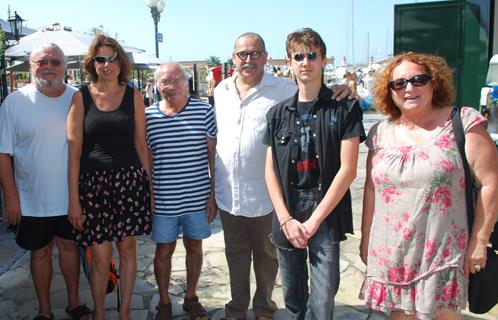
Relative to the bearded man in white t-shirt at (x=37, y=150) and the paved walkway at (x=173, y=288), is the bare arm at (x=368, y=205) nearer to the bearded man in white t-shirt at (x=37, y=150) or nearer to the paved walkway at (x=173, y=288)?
the paved walkway at (x=173, y=288)

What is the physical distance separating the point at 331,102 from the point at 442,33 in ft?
15.5

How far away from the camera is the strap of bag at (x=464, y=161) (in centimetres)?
210

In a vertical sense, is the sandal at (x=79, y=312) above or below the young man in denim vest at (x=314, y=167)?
below

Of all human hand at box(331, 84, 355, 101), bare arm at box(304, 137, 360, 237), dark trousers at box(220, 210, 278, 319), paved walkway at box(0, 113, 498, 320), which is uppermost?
human hand at box(331, 84, 355, 101)

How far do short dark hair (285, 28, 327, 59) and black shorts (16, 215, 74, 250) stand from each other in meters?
2.02

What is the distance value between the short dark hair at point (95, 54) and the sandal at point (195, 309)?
1.71 metres

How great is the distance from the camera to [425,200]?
2.13 m

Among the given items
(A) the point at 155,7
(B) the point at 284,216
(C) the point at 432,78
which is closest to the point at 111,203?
(B) the point at 284,216

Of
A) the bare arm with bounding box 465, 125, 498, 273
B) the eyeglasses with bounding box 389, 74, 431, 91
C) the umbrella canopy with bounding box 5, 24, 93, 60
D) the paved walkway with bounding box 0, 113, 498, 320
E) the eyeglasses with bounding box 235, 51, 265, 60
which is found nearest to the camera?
the bare arm with bounding box 465, 125, 498, 273

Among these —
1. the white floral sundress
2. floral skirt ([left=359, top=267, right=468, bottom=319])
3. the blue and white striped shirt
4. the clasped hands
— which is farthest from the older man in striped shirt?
floral skirt ([left=359, top=267, right=468, bottom=319])

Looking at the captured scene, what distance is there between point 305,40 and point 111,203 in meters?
1.63

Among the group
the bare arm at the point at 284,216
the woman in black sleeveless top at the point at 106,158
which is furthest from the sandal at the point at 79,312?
the bare arm at the point at 284,216

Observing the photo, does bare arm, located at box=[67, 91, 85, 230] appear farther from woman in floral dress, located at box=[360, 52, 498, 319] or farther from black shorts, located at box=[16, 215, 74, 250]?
woman in floral dress, located at box=[360, 52, 498, 319]

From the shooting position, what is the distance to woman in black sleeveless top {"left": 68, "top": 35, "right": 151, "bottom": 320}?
2961 mm
